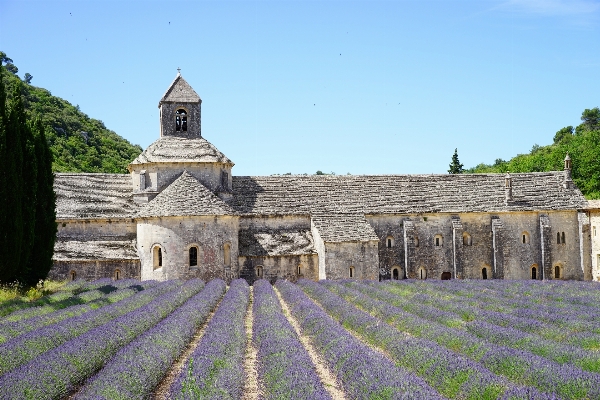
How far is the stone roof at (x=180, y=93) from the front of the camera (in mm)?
39750

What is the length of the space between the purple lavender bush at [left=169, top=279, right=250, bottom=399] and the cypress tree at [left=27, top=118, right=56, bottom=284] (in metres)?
12.3

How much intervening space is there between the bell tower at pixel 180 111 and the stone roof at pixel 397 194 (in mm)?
4487

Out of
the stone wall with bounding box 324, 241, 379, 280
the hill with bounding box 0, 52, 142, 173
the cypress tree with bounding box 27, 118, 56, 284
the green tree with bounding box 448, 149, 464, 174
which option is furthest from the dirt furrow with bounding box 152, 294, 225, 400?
the green tree with bounding box 448, 149, 464, 174

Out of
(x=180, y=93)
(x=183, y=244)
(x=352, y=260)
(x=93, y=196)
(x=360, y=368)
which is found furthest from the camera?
(x=180, y=93)

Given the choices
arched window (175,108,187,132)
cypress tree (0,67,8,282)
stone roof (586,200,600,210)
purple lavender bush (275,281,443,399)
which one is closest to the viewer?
purple lavender bush (275,281,443,399)

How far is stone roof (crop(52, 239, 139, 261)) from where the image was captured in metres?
34.5

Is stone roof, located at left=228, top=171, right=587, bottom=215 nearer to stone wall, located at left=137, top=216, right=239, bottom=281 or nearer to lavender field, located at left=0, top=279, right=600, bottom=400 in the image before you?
stone wall, located at left=137, top=216, right=239, bottom=281

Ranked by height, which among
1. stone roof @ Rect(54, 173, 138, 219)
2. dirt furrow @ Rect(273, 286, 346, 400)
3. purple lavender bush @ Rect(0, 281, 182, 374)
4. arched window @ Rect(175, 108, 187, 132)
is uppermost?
arched window @ Rect(175, 108, 187, 132)

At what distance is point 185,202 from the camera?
1342 inches

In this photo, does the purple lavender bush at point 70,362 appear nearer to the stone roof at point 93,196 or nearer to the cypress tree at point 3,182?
the cypress tree at point 3,182

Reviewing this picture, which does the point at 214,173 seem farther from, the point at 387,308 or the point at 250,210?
the point at 387,308

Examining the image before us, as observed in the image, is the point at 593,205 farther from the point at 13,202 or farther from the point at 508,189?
the point at 13,202

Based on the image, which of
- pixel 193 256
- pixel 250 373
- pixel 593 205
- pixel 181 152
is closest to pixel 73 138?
pixel 181 152

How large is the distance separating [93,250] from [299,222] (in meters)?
12.2
